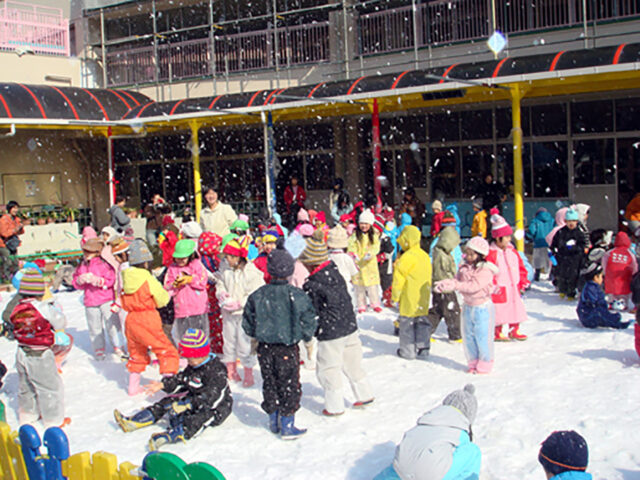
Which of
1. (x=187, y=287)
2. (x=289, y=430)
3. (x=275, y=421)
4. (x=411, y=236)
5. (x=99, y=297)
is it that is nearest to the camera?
(x=289, y=430)

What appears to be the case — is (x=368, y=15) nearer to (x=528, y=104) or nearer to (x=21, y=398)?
(x=528, y=104)

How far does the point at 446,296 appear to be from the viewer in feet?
25.4

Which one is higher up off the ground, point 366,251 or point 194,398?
point 366,251

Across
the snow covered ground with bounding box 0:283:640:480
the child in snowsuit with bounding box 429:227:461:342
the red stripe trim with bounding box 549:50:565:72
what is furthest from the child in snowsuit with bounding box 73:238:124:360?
the red stripe trim with bounding box 549:50:565:72

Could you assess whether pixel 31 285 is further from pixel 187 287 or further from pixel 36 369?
pixel 187 287

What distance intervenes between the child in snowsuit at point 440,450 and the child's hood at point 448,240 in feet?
13.0

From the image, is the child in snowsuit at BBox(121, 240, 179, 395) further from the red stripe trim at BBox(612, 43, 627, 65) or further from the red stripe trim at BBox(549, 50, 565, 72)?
the red stripe trim at BBox(612, 43, 627, 65)

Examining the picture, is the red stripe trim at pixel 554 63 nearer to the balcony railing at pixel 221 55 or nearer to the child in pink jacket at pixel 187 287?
the child in pink jacket at pixel 187 287

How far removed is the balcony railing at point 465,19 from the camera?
15.1 m

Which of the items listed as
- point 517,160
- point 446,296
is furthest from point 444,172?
point 446,296

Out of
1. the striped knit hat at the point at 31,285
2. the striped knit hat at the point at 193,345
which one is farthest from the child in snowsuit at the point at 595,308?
the striped knit hat at the point at 31,285

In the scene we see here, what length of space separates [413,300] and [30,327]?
3.72m

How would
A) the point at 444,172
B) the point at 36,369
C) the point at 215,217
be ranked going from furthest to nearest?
the point at 444,172
the point at 215,217
the point at 36,369

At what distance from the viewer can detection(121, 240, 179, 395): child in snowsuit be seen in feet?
20.8
